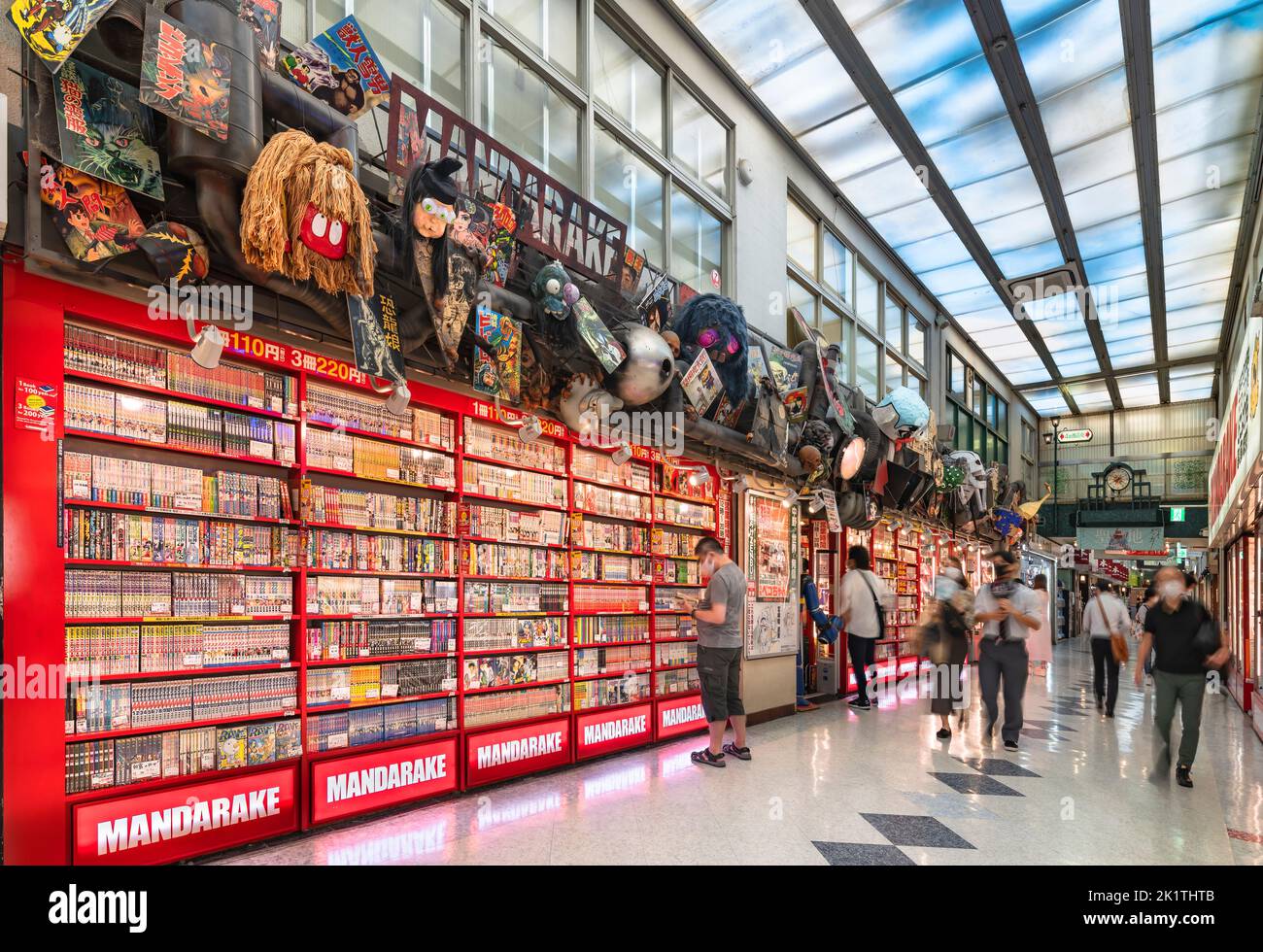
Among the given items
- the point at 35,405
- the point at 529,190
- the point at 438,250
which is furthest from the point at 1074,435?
the point at 35,405

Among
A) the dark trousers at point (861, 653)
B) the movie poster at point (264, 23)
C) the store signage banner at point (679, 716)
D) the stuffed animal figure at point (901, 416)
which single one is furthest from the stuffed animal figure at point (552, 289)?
the stuffed animal figure at point (901, 416)

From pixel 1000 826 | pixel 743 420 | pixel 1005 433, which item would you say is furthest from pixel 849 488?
pixel 1005 433

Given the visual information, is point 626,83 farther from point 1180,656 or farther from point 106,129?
point 1180,656

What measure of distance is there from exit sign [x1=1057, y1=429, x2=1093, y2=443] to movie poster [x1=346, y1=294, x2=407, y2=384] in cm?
2331

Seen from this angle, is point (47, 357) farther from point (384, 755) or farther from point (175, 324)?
point (384, 755)

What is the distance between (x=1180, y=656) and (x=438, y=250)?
17.6 ft

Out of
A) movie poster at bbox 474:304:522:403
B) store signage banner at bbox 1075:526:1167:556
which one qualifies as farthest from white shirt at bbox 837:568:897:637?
store signage banner at bbox 1075:526:1167:556

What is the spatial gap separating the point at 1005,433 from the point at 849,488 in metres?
12.6

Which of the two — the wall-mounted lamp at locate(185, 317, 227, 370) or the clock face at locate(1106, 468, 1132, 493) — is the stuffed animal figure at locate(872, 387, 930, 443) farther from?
the clock face at locate(1106, 468, 1132, 493)

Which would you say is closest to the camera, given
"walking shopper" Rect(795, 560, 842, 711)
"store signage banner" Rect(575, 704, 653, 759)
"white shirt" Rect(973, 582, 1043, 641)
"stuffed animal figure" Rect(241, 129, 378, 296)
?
"stuffed animal figure" Rect(241, 129, 378, 296)

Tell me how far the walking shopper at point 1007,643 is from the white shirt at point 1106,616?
99.8 inches

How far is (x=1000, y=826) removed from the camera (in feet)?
13.8

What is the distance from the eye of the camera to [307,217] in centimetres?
319

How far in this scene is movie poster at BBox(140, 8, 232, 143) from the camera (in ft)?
9.05
